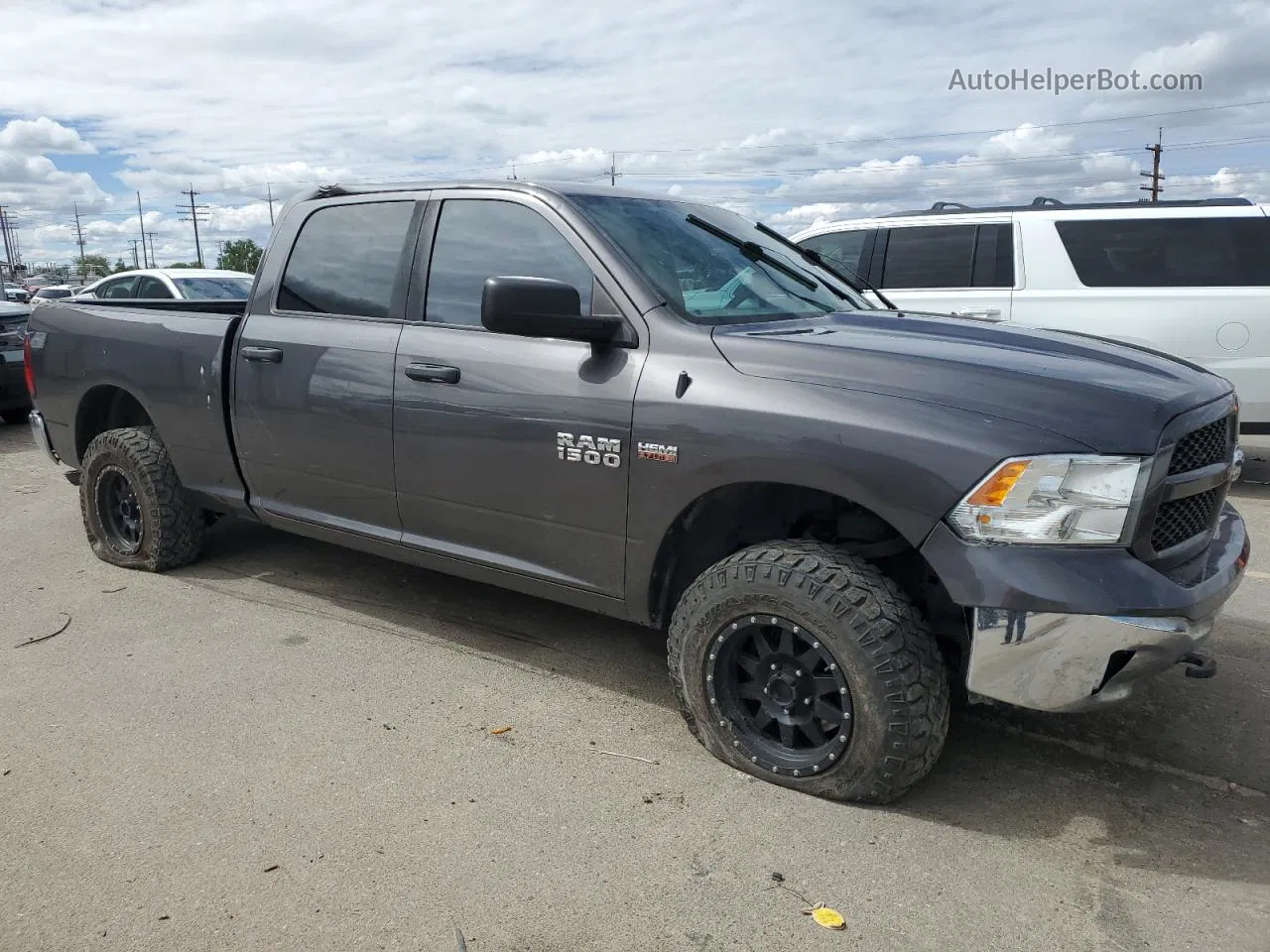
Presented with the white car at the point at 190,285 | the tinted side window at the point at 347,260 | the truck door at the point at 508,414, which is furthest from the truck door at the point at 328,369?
the white car at the point at 190,285

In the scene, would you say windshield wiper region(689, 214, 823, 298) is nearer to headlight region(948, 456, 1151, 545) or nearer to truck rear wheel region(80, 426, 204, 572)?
headlight region(948, 456, 1151, 545)

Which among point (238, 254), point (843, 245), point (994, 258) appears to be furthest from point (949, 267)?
point (238, 254)

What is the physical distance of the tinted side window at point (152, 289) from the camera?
37.7ft

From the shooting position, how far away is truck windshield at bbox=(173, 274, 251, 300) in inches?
448

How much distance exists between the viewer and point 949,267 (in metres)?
7.87

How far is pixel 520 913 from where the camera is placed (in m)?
2.45

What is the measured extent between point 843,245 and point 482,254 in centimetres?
525

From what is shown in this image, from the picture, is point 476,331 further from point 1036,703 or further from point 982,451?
point 1036,703

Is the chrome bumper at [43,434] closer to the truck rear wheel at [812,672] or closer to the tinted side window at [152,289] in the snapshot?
the truck rear wheel at [812,672]

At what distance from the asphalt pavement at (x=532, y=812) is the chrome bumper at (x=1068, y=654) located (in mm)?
457

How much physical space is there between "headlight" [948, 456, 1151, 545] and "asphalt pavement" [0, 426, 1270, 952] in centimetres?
90

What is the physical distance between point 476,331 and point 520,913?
2.01 metres

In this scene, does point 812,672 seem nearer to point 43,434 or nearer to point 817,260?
point 817,260

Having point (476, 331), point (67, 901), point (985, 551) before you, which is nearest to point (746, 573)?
point (985, 551)
